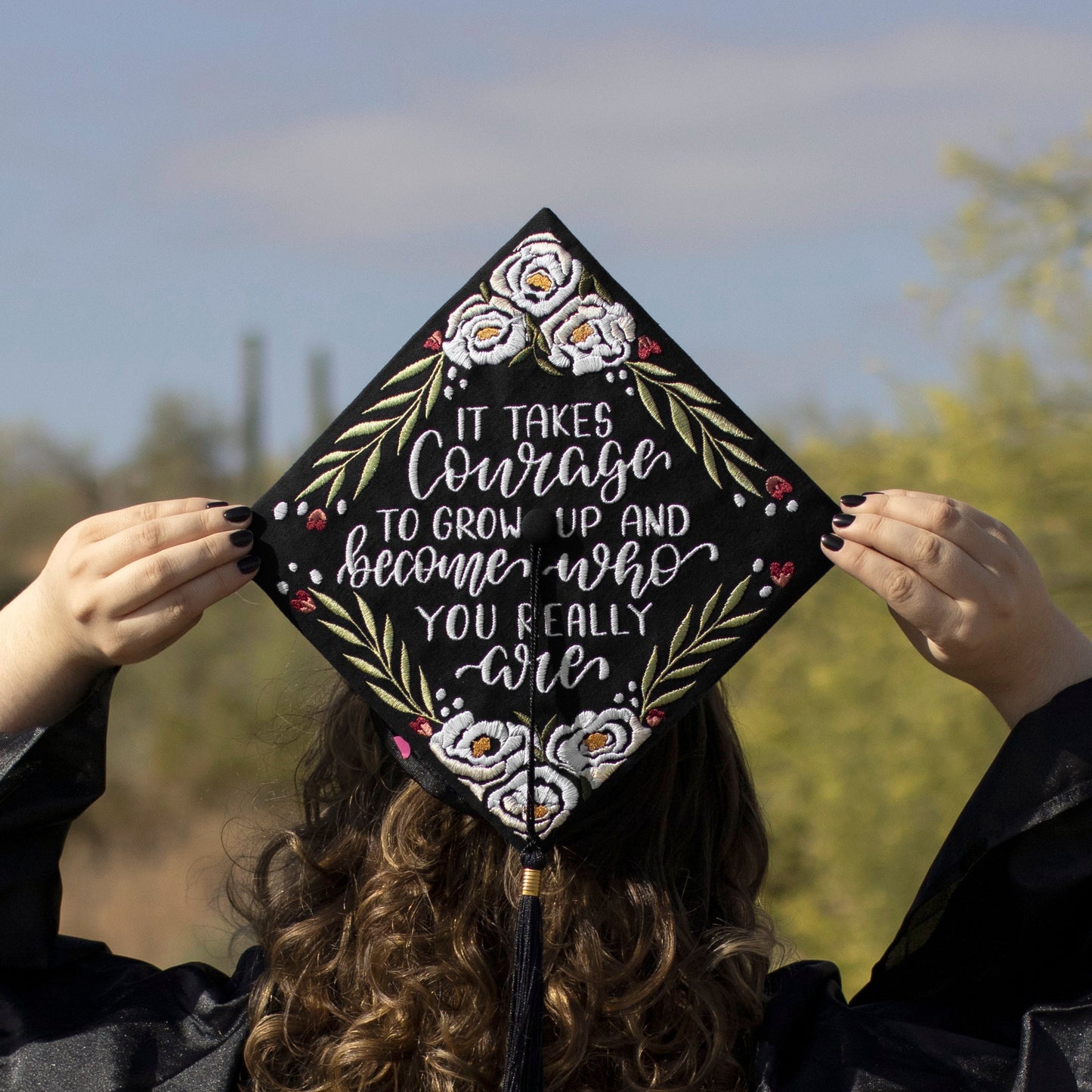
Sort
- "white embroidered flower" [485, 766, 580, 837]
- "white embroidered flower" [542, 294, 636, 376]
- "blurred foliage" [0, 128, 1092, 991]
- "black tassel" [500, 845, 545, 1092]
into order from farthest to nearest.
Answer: "blurred foliage" [0, 128, 1092, 991], "white embroidered flower" [542, 294, 636, 376], "white embroidered flower" [485, 766, 580, 837], "black tassel" [500, 845, 545, 1092]

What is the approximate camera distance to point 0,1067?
61.9 inches

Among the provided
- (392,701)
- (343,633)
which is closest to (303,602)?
(343,633)

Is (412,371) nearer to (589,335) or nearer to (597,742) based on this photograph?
(589,335)

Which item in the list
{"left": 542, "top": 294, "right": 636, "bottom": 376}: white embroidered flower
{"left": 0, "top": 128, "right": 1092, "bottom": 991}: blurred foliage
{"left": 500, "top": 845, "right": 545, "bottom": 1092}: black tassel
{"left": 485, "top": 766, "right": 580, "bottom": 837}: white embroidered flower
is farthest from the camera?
{"left": 0, "top": 128, "right": 1092, "bottom": 991}: blurred foliage

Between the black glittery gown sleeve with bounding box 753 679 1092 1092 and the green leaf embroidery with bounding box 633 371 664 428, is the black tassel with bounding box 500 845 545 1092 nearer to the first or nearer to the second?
the black glittery gown sleeve with bounding box 753 679 1092 1092

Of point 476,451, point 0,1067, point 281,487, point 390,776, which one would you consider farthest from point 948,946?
point 0,1067

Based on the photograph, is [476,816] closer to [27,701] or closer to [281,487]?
[281,487]

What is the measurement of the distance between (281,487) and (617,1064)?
86cm

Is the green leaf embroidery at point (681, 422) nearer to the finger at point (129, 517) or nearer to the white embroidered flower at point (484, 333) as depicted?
the white embroidered flower at point (484, 333)

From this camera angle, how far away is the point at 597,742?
5.22 ft

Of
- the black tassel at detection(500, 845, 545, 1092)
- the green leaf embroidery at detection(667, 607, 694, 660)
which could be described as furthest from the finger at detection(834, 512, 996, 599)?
the black tassel at detection(500, 845, 545, 1092)

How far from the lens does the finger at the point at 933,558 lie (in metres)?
1.46

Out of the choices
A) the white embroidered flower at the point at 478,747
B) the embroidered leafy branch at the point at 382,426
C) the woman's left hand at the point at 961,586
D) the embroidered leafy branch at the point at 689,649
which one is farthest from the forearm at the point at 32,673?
the woman's left hand at the point at 961,586

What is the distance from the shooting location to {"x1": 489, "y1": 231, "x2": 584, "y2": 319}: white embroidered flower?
1668 millimetres
